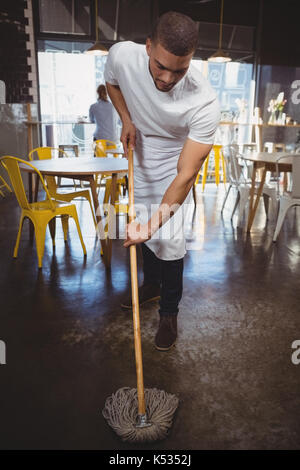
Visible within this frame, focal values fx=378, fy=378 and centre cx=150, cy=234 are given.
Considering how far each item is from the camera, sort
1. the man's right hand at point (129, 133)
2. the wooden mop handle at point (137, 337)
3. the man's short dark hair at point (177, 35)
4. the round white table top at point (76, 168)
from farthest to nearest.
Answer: the round white table top at point (76, 168), the man's right hand at point (129, 133), the wooden mop handle at point (137, 337), the man's short dark hair at point (177, 35)

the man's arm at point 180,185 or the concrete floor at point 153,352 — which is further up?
the man's arm at point 180,185

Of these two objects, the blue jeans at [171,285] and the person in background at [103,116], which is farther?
the person in background at [103,116]

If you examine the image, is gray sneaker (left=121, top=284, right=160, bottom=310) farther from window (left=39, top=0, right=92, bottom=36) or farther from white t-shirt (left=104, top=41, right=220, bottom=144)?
window (left=39, top=0, right=92, bottom=36)

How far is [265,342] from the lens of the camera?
6.11 ft

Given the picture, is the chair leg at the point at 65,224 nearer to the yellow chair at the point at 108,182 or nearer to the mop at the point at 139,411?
the yellow chair at the point at 108,182

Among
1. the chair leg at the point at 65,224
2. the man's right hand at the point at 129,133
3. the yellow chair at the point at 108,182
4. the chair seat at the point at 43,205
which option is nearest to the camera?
the man's right hand at the point at 129,133

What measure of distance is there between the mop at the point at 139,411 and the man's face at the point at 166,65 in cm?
68

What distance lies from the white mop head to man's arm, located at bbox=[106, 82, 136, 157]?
3.50 ft

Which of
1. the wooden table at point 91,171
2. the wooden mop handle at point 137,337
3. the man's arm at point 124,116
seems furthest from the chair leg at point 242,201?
the wooden mop handle at point 137,337

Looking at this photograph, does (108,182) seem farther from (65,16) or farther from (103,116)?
(65,16)

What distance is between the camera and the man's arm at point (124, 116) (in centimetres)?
174

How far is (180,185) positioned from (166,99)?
1.09 ft

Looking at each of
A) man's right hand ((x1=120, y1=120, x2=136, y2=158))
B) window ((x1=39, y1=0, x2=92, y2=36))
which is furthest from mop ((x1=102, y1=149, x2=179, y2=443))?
window ((x1=39, y1=0, x2=92, y2=36))

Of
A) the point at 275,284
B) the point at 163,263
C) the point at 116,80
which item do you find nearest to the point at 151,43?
the point at 116,80
